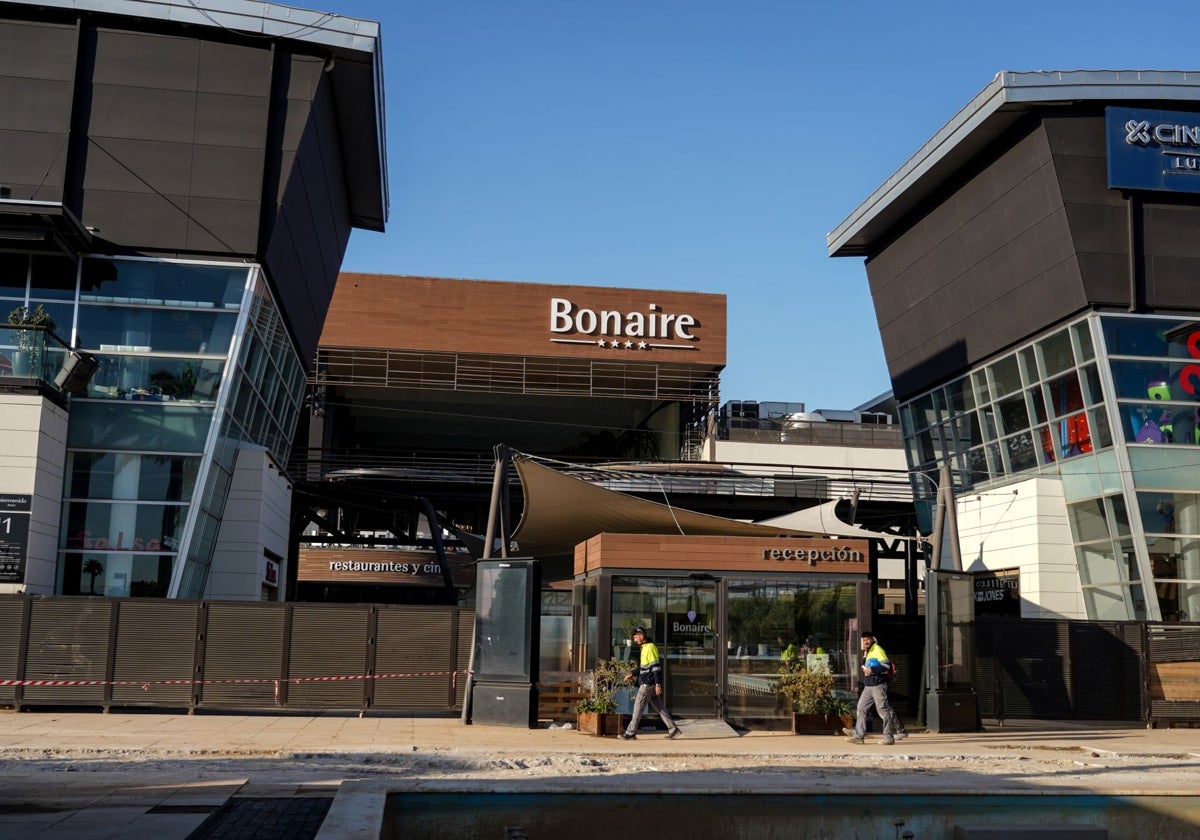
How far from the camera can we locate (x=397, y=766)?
1470 centimetres

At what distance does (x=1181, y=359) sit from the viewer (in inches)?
1119

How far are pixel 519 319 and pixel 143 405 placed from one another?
27626 mm

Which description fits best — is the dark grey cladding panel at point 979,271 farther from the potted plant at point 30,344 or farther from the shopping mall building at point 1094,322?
the potted plant at point 30,344

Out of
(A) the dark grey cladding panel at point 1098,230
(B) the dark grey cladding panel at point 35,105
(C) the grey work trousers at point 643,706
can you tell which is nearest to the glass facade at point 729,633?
(C) the grey work trousers at point 643,706

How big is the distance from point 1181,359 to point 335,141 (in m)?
21.9

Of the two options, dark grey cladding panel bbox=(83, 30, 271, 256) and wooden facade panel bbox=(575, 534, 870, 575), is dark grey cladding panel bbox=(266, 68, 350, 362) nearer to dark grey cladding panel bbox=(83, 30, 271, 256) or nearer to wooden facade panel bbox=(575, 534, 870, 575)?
dark grey cladding panel bbox=(83, 30, 271, 256)

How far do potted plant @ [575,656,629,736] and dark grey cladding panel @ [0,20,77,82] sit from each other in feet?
56.0

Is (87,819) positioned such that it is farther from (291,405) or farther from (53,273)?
(291,405)

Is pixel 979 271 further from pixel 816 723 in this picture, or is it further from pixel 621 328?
pixel 621 328

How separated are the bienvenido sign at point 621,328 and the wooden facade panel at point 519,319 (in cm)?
4

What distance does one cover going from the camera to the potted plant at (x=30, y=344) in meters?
24.3

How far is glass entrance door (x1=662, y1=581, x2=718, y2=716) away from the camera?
20.6m

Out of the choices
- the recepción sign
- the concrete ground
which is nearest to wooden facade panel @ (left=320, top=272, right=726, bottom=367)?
the recepción sign

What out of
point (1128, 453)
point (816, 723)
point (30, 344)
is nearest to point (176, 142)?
point (30, 344)
